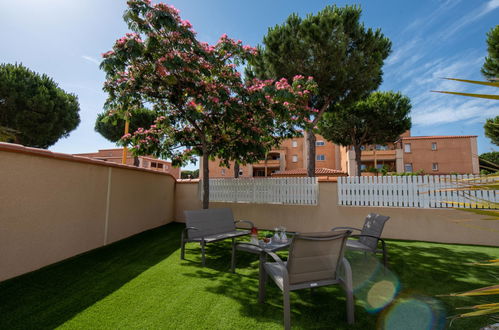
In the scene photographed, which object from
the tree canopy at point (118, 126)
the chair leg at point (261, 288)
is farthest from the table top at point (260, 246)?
the tree canopy at point (118, 126)

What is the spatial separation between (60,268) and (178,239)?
292 centimetres

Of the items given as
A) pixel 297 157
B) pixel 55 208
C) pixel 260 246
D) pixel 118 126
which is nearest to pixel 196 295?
pixel 260 246

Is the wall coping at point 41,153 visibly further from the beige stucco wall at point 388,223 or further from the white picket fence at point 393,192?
the white picket fence at point 393,192

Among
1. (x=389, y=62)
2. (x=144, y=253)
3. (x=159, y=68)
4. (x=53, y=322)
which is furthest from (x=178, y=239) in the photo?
(x=389, y=62)

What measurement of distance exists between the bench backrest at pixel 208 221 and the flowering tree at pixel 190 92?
1586mm

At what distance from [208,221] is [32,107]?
52.0 ft

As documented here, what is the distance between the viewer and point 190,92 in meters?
6.35

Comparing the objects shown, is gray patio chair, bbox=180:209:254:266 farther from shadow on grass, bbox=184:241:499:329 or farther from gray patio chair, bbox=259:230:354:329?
gray patio chair, bbox=259:230:354:329

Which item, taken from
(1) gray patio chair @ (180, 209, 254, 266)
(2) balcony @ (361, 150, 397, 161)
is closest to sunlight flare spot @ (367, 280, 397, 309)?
(1) gray patio chair @ (180, 209, 254, 266)

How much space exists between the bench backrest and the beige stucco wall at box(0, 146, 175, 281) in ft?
7.50

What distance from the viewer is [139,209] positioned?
24.6 ft

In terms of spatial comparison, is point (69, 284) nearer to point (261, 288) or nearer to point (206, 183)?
point (261, 288)

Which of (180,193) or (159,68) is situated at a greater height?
(159,68)

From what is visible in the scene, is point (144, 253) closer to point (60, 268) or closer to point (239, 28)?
point (60, 268)
